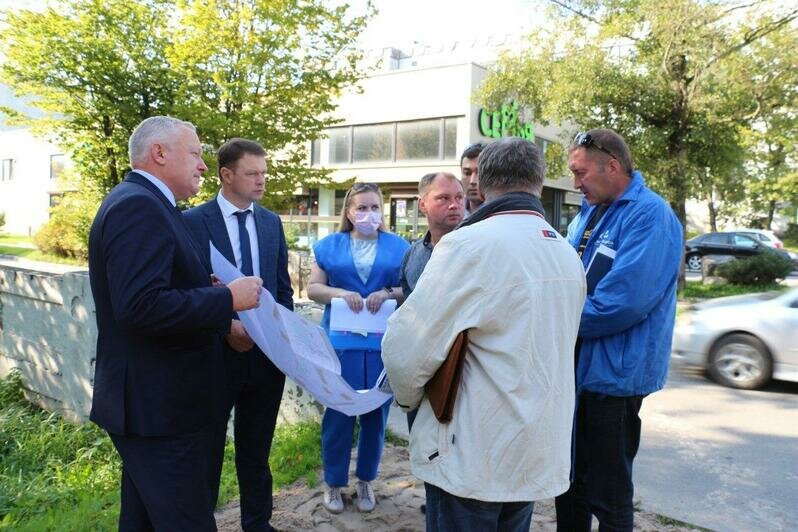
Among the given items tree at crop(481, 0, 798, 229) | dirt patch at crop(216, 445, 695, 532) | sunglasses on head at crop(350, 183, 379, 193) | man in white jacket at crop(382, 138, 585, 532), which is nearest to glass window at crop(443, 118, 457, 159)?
tree at crop(481, 0, 798, 229)

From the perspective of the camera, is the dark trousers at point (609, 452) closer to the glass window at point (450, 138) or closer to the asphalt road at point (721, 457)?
the asphalt road at point (721, 457)

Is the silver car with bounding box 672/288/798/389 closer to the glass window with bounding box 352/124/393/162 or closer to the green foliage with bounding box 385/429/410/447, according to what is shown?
the green foliage with bounding box 385/429/410/447

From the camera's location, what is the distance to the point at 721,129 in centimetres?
1504

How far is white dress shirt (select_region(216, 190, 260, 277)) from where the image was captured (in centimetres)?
331

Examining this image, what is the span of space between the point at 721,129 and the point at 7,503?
53.0 feet

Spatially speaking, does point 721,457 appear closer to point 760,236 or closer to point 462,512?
point 462,512

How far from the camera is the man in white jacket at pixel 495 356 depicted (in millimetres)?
1937

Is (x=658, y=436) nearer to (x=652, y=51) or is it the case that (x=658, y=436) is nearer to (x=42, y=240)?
(x=652, y=51)

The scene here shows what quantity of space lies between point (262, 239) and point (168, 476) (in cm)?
148

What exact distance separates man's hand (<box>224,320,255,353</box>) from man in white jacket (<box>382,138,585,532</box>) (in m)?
1.18

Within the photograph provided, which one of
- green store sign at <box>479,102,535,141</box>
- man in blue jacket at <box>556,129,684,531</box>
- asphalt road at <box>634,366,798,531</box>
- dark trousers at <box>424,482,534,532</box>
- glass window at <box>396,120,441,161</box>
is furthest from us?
glass window at <box>396,120,441,161</box>

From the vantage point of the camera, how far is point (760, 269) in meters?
16.8

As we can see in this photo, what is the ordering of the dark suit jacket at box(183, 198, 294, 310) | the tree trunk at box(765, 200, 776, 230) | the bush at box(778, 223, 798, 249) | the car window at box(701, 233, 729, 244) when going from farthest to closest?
the bush at box(778, 223, 798, 249), the tree trunk at box(765, 200, 776, 230), the car window at box(701, 233, 729, 244), the dark suit jacket at box(183, 198, 294, 310)

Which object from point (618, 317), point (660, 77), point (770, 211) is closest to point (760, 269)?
point (660, 77)
